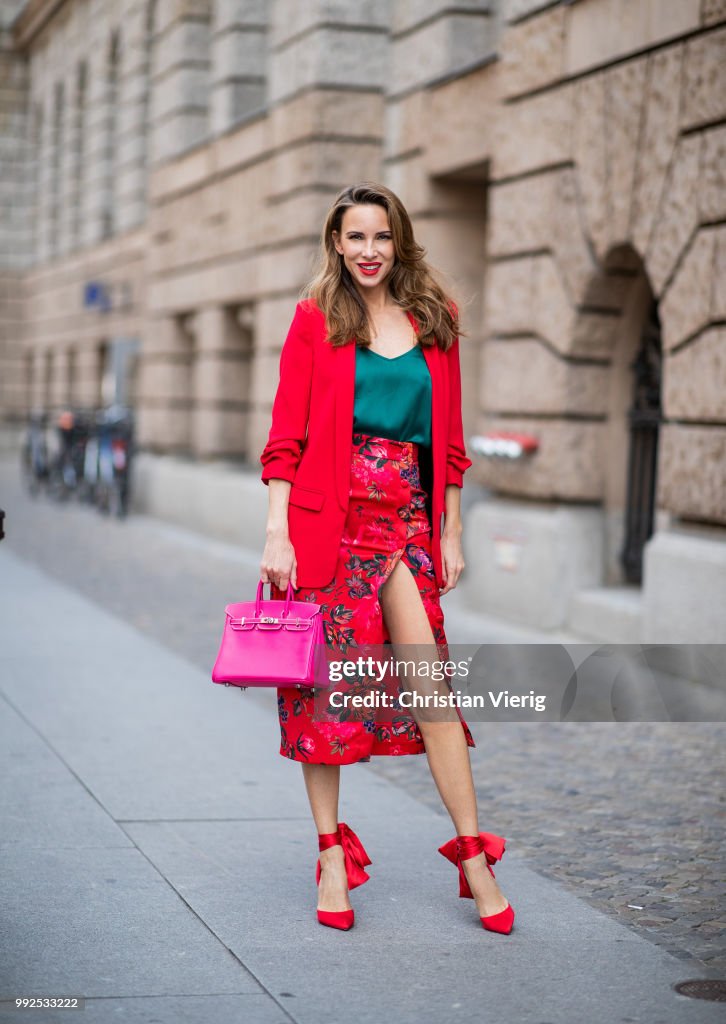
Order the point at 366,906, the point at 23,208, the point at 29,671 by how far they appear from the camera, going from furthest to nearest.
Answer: the point at 23,208 < the point at 29,671 < the point at 366,906

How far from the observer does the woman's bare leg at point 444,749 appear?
397 centimetres

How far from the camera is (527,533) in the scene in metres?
9.52

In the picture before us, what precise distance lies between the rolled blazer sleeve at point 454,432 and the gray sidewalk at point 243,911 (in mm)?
1156

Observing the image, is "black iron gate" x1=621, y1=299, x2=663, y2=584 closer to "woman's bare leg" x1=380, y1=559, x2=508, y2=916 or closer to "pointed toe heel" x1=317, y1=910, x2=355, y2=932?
"woman's bare leg" x1=380, y1=559, x2=508, y2=916

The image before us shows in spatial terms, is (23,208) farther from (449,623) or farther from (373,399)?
(373,399)

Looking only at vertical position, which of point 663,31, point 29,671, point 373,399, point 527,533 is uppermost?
point 663,31

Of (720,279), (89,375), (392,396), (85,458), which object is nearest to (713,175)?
(720,279)

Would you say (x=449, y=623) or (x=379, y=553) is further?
(x=449, y=623)

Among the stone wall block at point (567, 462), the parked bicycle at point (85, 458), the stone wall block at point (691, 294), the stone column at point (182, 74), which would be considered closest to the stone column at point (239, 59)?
the stone column at point (182, 74)

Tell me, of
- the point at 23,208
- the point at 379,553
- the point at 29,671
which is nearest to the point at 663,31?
the point at 29,671

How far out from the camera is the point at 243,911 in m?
4.06

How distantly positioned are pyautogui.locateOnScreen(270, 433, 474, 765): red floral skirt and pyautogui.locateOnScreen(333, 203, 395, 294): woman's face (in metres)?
0.43

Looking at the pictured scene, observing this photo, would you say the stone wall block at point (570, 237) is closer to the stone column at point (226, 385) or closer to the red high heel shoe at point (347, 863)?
the red high heel shoe at point (347, 863)

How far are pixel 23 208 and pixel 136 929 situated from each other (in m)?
30.4
